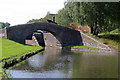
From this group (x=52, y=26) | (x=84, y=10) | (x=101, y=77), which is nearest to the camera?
(x=101, y=77)

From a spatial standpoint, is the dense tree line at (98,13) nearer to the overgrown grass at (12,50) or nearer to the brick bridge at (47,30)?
the brick bridge at (47,30)

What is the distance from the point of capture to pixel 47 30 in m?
41.7

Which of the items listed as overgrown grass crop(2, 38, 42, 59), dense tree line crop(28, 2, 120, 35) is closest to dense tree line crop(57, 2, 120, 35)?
dense tree line crop(28, 2, 120, 35)

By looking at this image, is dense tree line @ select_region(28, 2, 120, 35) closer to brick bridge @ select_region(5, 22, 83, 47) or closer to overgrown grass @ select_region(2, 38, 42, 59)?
brick bridge @ select_region(5, 22, 83, 47)

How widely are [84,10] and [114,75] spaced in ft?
73.4

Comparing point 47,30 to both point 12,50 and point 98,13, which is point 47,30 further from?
point 12,50

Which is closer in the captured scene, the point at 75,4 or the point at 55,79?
the point at 55,79

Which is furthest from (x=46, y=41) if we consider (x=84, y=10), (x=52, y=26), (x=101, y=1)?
(x=101, y=1)

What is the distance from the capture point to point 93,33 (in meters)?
43.7

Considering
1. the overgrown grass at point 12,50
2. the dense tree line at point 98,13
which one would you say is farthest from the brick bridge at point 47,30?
the overgrown grass at point 12,50

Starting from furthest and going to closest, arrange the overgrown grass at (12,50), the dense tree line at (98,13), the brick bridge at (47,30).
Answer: the brick bridge at (47,30)
the dense tree line at (98,13)
the overgrown grass at (12,50)

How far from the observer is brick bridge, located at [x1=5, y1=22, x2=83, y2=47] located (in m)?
36.4

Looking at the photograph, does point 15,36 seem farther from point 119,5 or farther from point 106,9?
point 119,5

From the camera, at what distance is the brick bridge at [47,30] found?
3644 cm
